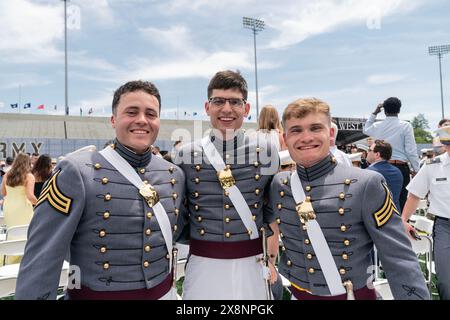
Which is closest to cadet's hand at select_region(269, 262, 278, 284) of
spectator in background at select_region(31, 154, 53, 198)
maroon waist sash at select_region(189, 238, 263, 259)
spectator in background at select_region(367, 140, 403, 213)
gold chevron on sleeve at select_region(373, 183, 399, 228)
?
maroon waist sash at select_region(189, 238, 263, 259)

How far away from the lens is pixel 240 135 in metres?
2.70

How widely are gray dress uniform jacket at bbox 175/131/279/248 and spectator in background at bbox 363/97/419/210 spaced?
140 inches

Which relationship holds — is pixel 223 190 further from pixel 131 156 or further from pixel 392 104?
pixel 392 104

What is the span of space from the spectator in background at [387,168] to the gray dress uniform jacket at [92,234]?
3679 mm

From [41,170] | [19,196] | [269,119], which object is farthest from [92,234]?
[41,170]

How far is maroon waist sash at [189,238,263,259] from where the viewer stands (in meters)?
2.49

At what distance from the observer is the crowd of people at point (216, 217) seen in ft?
6.25

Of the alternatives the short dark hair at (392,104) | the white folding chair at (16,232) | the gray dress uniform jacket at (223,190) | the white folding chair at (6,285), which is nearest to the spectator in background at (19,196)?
the white folding chair at (16,232)

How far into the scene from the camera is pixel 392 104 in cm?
550
